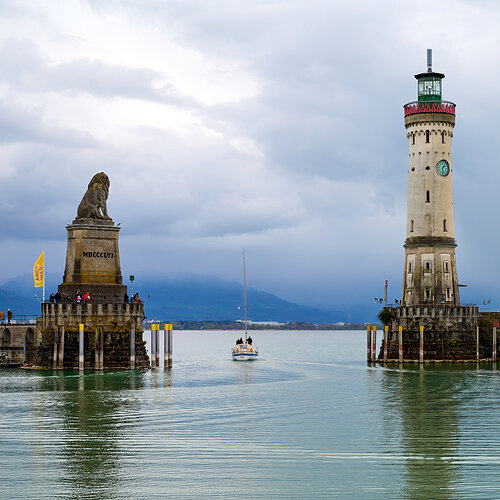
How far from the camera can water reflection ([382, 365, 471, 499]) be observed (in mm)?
37500

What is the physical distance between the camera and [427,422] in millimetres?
54375

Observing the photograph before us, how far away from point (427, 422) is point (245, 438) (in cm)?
1247

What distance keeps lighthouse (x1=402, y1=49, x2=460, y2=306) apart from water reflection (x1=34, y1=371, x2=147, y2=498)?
34019mm

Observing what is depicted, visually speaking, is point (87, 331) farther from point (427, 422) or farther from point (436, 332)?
point (427, 422)

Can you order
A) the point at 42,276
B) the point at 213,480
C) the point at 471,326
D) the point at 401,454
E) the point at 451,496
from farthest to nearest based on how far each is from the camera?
1. the point at 471,326
2. the point at 42,276
3. the point at 401,454
4. the point at 213,480
5. the point at 451,496

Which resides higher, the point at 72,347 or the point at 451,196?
the point at 451,196

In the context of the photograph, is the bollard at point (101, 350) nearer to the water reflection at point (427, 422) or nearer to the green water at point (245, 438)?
the green water at point (245, 438)

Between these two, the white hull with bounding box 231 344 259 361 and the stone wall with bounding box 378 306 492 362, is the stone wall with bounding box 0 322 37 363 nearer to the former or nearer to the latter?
the stone wall with bounding box 378 306 492 362

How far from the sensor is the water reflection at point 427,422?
37.5 m

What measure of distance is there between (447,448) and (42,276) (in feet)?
187

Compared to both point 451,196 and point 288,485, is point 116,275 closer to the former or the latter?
point 451,196

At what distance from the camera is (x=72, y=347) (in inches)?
3305

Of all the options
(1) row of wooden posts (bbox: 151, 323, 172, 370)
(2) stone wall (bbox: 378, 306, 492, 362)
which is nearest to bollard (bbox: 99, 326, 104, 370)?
(1) row of wooden posts (bbox: 151, 323, 172, 370)

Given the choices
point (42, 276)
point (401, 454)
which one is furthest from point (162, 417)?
point (42, 276)
